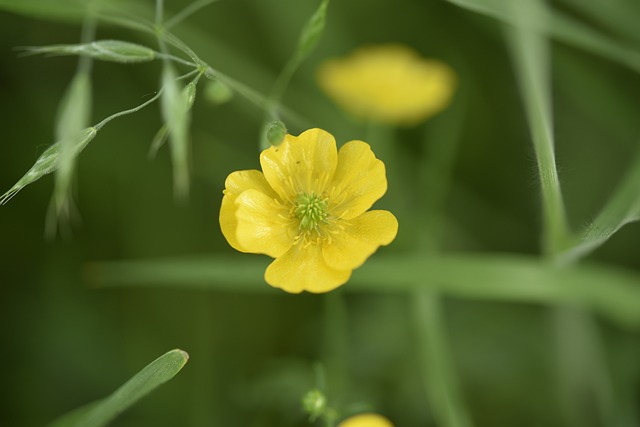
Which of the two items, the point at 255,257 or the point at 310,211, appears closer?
the point at 310,211

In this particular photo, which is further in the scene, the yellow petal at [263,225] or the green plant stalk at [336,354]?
the green plant stalk at [336,354]

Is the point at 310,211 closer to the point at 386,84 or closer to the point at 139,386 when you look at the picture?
the point at 139,386

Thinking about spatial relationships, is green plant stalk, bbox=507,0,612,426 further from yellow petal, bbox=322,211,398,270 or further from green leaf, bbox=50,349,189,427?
green leaf, bbox=50,349,189,427

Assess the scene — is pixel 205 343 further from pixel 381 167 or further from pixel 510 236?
pixel 381 167

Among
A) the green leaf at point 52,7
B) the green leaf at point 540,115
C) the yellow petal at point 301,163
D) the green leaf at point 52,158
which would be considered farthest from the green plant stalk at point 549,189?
the green leaf at point 52,7

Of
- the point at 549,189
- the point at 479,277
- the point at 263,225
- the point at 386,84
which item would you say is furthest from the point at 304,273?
the point at 386,84

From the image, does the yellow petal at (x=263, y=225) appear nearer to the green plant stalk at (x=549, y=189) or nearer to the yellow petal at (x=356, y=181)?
the yellow petal at (x=356, y=181)

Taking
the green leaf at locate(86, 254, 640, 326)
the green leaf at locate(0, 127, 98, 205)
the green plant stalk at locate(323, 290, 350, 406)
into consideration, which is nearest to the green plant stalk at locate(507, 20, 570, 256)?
the green leaf at locate(86, 254, 640, 326)
